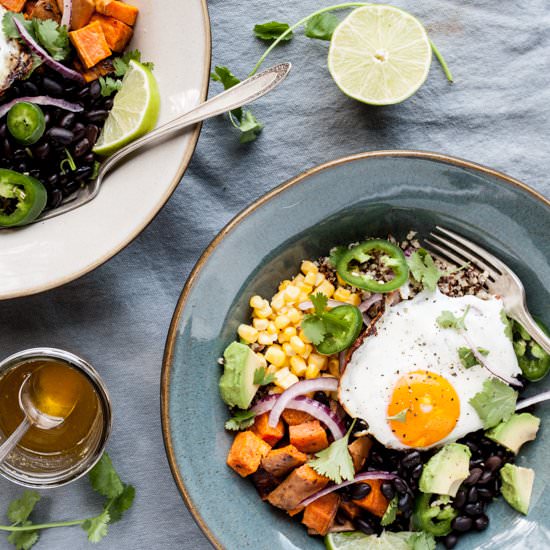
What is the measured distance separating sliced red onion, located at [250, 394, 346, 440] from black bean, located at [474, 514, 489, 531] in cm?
69

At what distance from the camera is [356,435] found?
10.5 feet

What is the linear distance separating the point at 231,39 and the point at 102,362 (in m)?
1.69

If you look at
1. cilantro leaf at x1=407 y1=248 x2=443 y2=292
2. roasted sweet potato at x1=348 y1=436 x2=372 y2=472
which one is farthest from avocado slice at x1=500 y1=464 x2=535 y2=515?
cilantro leaf at x1=407 y1=248 x2=443 y2=292

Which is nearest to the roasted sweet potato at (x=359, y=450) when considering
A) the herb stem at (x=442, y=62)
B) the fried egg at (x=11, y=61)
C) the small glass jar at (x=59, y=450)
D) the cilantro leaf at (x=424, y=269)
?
the cilantro leaf at (x=424, y=269)

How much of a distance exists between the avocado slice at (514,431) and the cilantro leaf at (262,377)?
100 cm

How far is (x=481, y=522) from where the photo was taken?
315 centimetres

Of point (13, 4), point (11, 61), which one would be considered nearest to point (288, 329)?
point (11, 61)

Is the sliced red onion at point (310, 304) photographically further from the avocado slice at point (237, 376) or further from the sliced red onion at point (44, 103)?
Result: the sliced red onion at point (44, 103)

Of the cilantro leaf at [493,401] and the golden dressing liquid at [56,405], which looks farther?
the golden dressing liquid at [56,405]

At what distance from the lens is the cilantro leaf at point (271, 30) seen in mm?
3459

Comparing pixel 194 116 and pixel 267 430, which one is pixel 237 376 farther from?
pixel 194 116

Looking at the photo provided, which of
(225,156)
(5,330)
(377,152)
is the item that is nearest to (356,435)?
(377,152)

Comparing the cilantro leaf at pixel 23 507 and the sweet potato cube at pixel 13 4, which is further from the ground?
the sweet potato cube at pixel 13 4

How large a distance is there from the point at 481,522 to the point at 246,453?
3.49 ft
